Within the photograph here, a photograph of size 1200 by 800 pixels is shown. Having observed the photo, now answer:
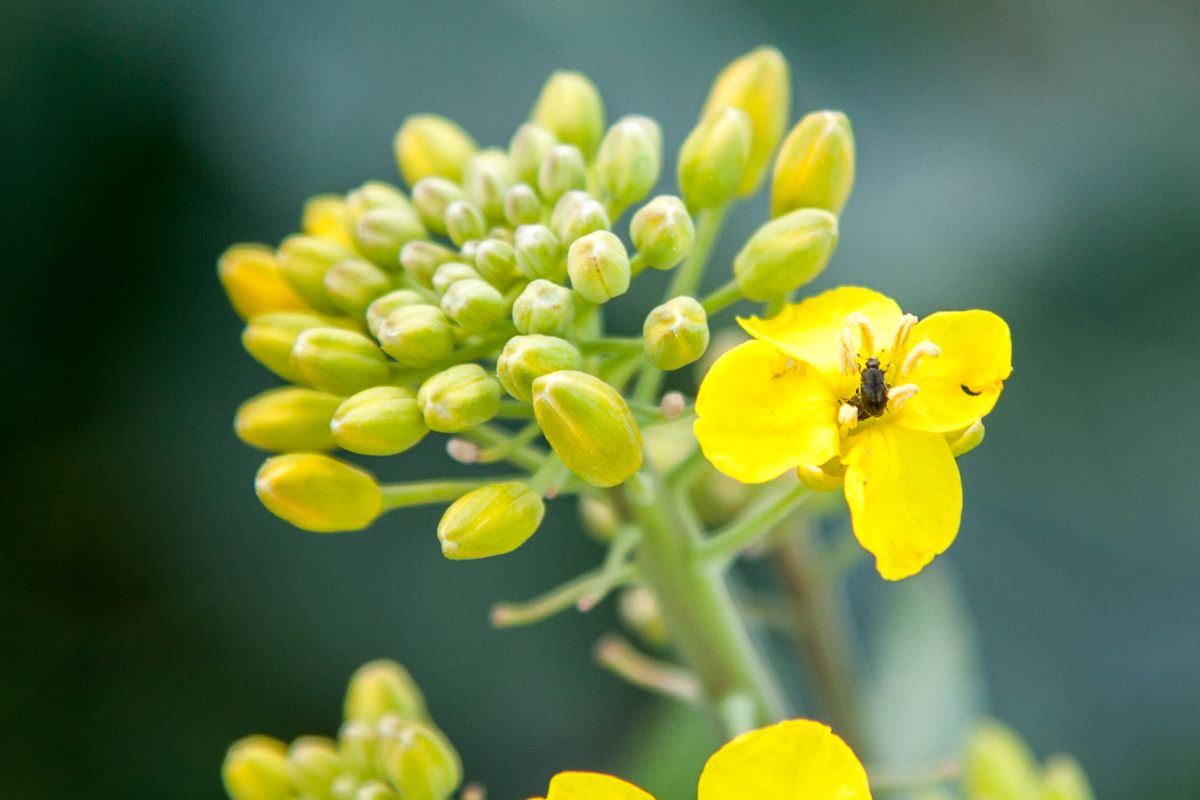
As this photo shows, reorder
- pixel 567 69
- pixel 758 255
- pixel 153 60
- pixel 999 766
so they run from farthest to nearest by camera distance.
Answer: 1. pixel 567 69
2. pixel 153 60
3. pixel 999 766
4. pixel 758 255

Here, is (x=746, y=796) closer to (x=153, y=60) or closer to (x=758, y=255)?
(x=758, y=255)

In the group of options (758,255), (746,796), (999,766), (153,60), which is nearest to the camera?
(746,796)

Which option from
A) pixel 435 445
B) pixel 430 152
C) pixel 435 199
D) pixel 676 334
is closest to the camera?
pixel 676 334

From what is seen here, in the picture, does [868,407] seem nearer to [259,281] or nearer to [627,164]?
[627,164]

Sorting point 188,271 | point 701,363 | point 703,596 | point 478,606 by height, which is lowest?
point 478,606

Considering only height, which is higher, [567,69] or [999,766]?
[567,69]

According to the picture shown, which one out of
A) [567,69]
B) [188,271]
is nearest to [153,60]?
[188,271]

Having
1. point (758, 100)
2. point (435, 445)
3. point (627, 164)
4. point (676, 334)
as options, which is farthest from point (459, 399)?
point (435, 445)
